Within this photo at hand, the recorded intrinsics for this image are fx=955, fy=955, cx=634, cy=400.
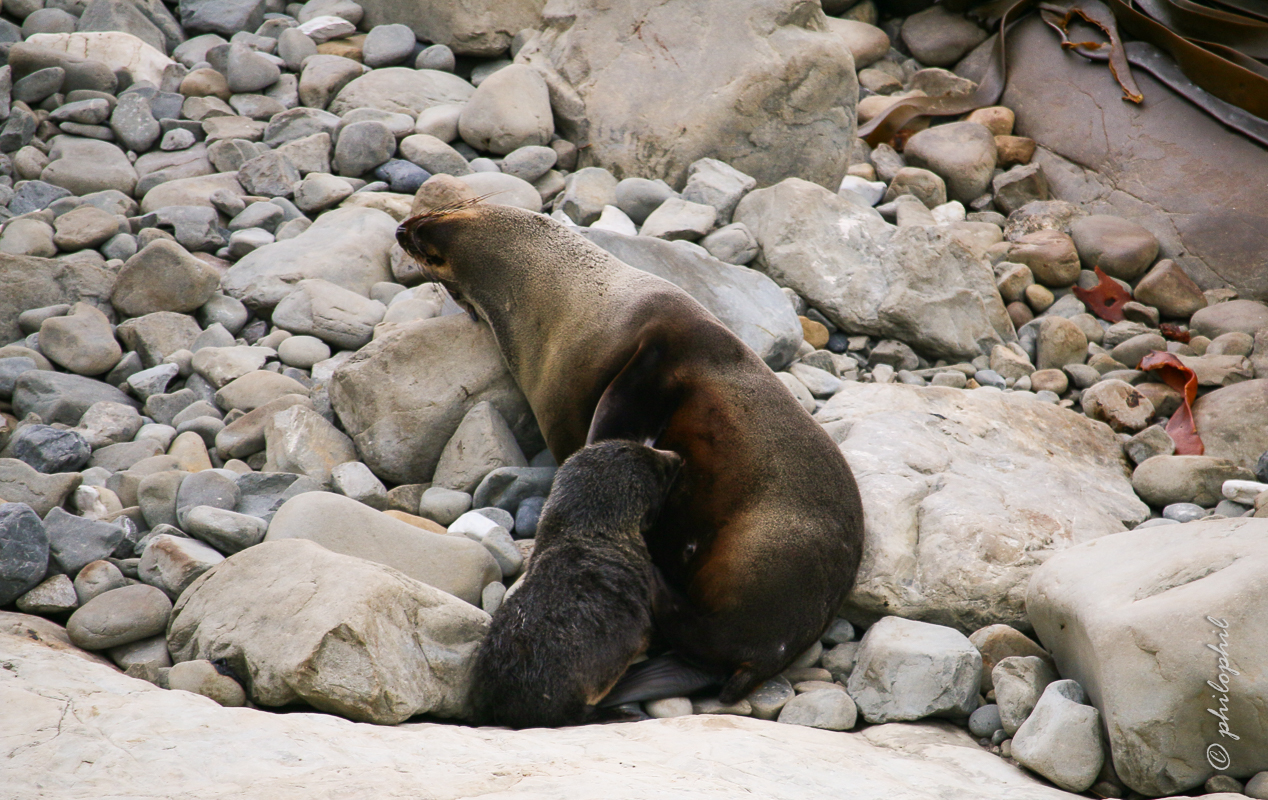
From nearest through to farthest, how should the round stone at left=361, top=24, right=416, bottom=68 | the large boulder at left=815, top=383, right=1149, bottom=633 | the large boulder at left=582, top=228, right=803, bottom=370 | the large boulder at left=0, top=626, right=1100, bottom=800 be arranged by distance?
the large boulder at left=0, top=626, right=1100, bottom=800 < the large boulder at left=815, top=383, right=1149, bottom=633 < the large boulder at left=582, top=228, right=803, bottom=370 < the round stone at left=361, top=24, right=416, bottom=68

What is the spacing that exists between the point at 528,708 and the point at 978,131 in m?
6.31

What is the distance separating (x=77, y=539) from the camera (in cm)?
336

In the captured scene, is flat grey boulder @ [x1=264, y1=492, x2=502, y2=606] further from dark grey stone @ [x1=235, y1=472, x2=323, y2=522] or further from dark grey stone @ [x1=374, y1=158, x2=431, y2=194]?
dark grey stone @ [x1=374, y1=158, x2=431, y2=194]

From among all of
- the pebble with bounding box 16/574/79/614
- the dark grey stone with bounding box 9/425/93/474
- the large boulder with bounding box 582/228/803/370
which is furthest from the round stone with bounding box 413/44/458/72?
the pebble with bounding box 16/574/79/614

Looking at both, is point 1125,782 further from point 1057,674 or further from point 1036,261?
point 1036,261

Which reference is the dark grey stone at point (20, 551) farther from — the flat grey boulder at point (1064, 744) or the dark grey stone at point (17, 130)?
the dark grey stone at point (17, 130)

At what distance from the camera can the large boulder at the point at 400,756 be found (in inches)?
79.7

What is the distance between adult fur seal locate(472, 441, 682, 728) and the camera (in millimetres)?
2924

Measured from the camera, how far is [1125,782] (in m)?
2.74

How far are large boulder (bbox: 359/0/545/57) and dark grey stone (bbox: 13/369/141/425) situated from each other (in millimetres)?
4328

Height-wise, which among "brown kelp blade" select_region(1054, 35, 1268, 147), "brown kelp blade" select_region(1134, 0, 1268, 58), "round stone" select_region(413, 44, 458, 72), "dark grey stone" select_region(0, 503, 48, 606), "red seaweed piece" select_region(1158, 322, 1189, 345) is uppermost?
"brown kelp blade" select_region(1134, 0, 1268, 58)

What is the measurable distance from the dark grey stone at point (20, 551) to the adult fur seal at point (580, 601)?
1.52 m

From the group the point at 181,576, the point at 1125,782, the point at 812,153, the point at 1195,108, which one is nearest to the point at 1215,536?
the point at 1125,782

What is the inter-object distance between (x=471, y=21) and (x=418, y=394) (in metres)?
4.40
